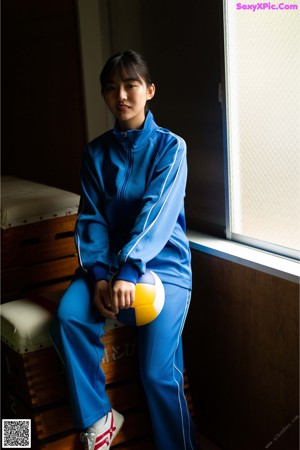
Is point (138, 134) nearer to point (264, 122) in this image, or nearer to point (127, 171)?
point (127, 171)

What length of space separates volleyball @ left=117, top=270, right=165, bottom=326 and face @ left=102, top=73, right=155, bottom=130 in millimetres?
518

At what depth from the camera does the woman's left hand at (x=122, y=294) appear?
1.98 metres

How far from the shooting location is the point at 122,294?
1983 mm

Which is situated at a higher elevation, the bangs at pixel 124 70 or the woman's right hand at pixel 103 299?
the bangs at pixel 124 70

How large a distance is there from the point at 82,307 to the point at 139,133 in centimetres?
59

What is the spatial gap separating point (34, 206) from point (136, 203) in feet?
2.07

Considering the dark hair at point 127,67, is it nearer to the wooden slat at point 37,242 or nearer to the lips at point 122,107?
the lips at point 122,107

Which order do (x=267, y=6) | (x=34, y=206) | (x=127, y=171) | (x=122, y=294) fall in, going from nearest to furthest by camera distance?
(x=122, y=294), (x=267, y=6), (x=127, y=171), (x=34, y=206)

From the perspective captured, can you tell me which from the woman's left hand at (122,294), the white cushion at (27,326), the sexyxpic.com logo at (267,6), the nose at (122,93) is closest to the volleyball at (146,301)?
the woman's left hand at (122,294)

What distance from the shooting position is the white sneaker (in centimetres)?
207

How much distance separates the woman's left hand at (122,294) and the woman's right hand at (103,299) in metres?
0.06

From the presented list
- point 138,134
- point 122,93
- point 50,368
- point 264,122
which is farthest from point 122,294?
point 264,122

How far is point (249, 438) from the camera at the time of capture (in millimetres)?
2393

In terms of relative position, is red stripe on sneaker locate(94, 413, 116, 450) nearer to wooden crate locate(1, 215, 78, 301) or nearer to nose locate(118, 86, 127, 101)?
wooden crate locate(1, 215, 78, 301)
